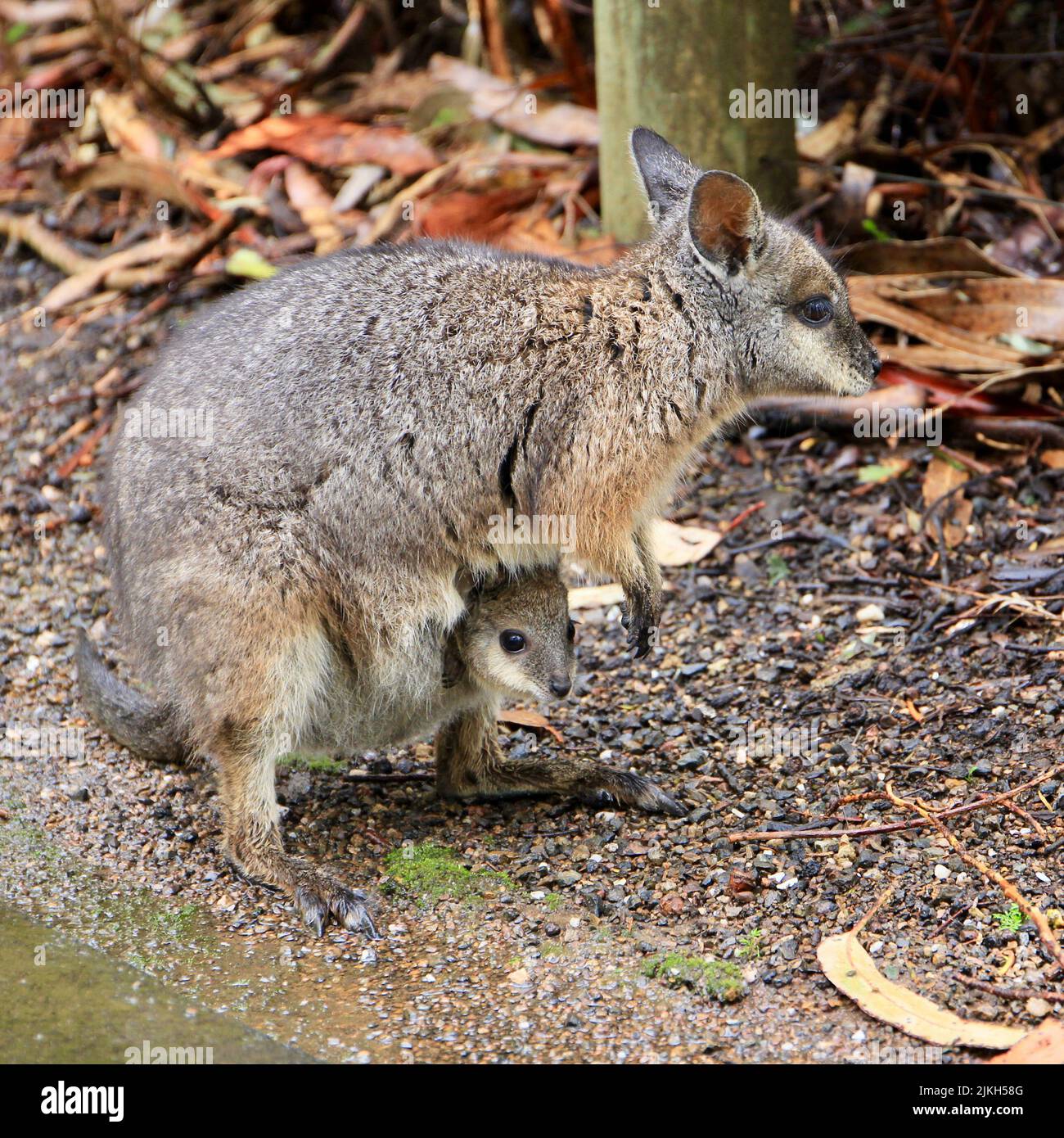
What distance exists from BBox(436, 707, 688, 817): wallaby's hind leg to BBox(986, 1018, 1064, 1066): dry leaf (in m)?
1.62

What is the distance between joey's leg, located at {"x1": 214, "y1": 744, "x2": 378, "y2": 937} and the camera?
4250 mm

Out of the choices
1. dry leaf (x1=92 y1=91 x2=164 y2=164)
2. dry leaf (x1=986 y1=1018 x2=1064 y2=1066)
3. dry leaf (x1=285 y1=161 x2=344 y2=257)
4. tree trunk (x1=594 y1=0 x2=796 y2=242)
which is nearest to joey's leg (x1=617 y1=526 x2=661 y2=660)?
dry leaf (x1=986 y1=1018 x2=1064 y2=1066)

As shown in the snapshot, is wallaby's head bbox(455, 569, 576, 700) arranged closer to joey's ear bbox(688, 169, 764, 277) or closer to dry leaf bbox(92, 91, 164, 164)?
joey's ear bbox(688, 169, 764, 277)

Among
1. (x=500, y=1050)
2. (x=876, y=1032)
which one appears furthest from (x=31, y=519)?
(x=876, y=1032)

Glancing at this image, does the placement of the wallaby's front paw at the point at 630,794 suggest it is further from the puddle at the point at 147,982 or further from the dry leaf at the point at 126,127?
the dry leaf at the point at 126,127

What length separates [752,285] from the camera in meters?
4.61

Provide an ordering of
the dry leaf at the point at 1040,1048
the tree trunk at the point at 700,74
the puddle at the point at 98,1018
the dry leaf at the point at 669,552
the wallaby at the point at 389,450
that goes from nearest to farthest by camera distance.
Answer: the dry leaf at the point at 1040,1048 < the puddle at the point at 98,1018 < the wallaby at the point at 389,450 < the dry leaf at the point at 669,552 < the tree trunk at the point at 700,74

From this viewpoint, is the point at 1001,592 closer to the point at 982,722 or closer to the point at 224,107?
the point at 982,722

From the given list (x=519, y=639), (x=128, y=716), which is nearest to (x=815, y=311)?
(x=519, y=639)

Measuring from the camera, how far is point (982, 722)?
15.2ft

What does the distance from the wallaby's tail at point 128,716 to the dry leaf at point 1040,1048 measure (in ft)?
8.76

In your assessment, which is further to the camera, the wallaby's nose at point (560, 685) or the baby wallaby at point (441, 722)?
the wallaby's nose at point (560, 685)

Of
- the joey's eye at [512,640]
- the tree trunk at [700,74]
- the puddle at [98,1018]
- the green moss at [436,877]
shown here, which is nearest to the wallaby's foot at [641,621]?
the joey's eye at [512,640]

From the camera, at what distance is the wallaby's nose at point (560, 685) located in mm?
4516
